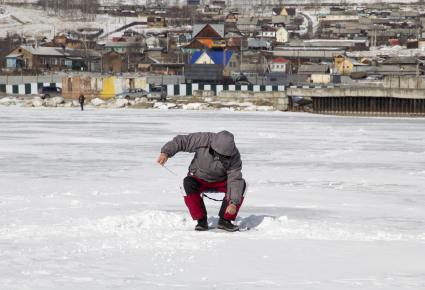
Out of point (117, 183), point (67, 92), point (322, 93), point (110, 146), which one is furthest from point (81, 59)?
point (117, 183)

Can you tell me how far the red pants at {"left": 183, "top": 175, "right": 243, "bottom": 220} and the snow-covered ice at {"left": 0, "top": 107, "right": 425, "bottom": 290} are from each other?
21cm

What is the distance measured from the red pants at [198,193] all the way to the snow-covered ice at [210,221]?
0.69 feet

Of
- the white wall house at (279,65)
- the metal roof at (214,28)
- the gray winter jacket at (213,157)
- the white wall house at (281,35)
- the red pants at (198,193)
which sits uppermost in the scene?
the gray winter jacket at (213,157)

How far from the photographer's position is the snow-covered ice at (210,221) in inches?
232

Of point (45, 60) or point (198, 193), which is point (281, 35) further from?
point (198, 193)

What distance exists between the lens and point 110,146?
1909 cm

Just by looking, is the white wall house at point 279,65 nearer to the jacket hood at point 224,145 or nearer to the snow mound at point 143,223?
the snow mound at point 143,223

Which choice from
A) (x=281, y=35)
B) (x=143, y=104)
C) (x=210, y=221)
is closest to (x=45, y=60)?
(x=143, y=104)

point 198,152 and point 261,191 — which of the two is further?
point 261,191

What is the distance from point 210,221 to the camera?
8586mm

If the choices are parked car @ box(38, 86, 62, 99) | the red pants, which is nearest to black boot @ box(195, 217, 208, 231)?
the red pants

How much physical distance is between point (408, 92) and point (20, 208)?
37.7m

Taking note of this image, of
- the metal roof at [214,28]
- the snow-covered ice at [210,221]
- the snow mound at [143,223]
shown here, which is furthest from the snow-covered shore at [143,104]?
the metal roof at [214,28]

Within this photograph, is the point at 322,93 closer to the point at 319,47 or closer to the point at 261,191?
the point at 261,191
